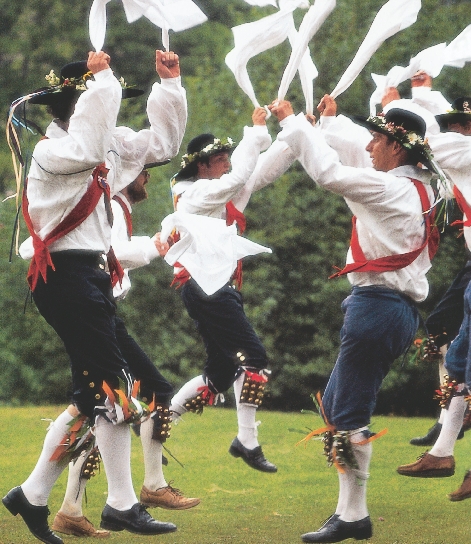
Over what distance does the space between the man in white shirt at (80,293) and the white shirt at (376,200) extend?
0.84 meters

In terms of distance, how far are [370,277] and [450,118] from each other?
1307 millimetres

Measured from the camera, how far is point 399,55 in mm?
12602

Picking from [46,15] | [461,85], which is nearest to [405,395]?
[461,85]

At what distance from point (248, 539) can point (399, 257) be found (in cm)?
147

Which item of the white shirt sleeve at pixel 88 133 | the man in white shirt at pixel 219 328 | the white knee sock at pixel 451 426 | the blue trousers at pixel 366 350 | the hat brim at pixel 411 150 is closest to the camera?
the white shirt sleeve at pixel 88 133

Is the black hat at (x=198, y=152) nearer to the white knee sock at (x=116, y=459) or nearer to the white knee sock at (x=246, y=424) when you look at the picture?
the white knee sock at (x=246, y=424)

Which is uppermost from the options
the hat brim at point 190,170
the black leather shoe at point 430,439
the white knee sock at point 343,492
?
the hat brim at point 190,170

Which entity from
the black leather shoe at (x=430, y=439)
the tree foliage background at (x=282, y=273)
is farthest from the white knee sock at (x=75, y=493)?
the tree foliage background at (x=282, y=273)

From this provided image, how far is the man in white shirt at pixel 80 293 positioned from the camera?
15.6 ft

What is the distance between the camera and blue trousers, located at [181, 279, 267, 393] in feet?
21.4

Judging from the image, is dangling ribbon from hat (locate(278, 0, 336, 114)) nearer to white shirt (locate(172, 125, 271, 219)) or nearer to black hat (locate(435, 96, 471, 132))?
white shirt (locate(172, 125, 271, 219))

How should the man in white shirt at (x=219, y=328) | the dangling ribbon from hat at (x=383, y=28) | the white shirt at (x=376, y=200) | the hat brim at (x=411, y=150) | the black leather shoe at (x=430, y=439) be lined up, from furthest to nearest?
the black leather shoe at (x=430, y=439), the man in white shirt at (x=219, y=328), the dangling ribbon from hat at (x=383, y=28), the hat brim at (x=411, y=150), the white shirt at (x=376, y=200)

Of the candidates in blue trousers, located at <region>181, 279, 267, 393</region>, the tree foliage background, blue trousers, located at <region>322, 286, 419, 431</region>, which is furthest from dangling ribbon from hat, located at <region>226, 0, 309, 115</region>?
the tree foliage background

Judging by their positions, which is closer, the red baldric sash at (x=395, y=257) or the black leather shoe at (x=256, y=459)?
the red baldric sash at (x=395, y=257)
